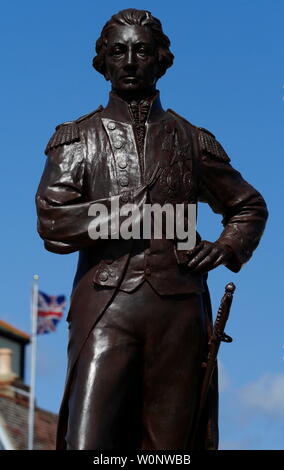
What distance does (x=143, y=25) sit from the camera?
30.3ft

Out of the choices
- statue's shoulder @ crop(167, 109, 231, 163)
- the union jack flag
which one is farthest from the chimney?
statue's shoulder @ crop(167, 109, 231, 163)

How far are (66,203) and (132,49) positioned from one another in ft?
3.63

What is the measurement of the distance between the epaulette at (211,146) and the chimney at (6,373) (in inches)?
1534

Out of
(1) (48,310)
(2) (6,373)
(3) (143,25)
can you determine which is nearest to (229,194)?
(3) (143,25)

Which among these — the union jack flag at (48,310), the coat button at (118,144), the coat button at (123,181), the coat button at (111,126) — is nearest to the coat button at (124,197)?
the coat button at (123,181)

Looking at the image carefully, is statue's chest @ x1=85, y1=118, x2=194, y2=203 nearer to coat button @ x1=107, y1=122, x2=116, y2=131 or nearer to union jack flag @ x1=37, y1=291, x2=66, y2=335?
coat button @ x1=107, y1=122, x2=116, y2=131

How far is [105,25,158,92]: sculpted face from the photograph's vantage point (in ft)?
30.1

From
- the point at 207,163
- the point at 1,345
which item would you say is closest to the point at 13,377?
the point at 1,345

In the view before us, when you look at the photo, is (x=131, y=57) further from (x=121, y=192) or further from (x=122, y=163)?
(x=121, y=192)

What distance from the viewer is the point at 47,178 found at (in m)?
9.12

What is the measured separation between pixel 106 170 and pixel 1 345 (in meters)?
46.5

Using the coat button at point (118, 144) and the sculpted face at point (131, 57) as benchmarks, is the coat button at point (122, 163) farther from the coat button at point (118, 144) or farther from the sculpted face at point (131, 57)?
the sculpted face at point (131, 57)

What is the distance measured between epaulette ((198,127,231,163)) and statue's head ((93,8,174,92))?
483 millimetres
